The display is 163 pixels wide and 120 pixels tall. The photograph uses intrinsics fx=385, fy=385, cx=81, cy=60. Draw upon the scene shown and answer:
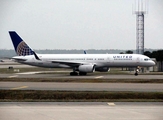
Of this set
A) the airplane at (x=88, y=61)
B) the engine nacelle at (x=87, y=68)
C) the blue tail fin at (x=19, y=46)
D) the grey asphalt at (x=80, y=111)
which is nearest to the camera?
the grey asphalt at (x=80, y=111)

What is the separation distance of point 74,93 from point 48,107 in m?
6.08

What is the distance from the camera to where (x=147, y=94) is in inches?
914

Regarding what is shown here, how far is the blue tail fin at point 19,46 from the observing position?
5741 cm

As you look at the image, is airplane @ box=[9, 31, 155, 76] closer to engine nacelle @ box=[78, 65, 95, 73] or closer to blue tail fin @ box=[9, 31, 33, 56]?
engine nacelle @ box=[78, 65, 95, 73]

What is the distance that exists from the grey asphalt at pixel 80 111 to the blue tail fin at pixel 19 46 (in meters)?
38.6

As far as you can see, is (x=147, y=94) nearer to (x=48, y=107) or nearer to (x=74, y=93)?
(x=74, y=93)

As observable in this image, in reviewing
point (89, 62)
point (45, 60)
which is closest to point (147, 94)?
point (89, 62)

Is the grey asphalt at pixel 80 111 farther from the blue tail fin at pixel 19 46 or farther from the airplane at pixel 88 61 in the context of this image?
the blue tail fin at pixel 19 46

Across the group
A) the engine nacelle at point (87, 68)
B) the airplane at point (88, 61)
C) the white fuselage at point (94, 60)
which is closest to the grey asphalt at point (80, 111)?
the engine nacelle at point (87, 68)

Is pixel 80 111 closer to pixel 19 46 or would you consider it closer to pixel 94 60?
pixel 94 60

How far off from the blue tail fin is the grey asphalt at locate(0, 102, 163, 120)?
38606 mm

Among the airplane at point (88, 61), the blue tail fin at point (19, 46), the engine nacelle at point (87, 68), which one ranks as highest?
the blue tail fin at point (19, 46)

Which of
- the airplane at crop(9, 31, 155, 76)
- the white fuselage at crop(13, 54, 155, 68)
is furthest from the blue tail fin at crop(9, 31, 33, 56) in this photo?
the white fuselage at crop(13, 54, 155, 68)

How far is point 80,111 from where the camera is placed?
16.3m
